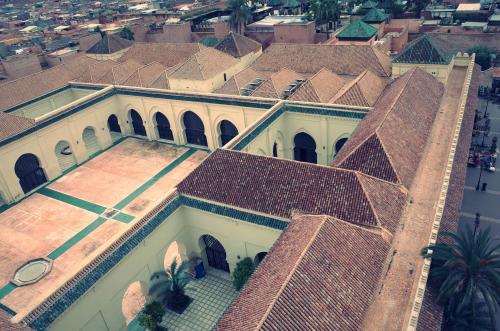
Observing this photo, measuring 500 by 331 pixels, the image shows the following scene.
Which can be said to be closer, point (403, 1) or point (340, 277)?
point (340, 277)

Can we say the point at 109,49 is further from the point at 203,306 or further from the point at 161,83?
the point at 203,306

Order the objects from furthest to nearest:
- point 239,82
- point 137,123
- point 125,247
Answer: point 137,123 → point 239,82 → point 125,247

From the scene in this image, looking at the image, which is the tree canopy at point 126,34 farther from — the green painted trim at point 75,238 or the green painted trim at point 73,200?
the green painted trim at point 75,238

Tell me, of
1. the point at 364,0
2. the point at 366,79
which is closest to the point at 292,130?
the point at 366,79

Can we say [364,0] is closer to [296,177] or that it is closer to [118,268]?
[296,177]

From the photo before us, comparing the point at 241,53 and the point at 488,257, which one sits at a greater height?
the point at 241,53

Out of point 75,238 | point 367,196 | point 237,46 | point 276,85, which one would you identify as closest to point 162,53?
A: point 237,46
